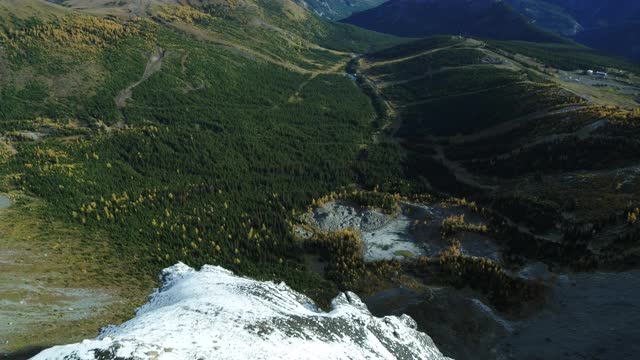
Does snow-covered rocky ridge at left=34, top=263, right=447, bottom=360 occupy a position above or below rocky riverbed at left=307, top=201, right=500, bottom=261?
above

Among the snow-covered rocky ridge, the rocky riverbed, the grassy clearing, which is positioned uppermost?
the snow-covered rocky ridge

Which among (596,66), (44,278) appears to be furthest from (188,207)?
→ (596,66)

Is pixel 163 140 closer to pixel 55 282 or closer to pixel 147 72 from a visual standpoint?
pixel 147 72

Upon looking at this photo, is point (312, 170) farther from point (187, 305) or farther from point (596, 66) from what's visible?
point (596, 66)

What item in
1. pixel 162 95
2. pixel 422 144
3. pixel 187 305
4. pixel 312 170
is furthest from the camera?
pixel 162 95

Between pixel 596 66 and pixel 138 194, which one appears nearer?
pixel 138 194

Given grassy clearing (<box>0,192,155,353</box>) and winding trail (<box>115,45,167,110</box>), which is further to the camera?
winding trail (<box>115,45,167,110</box>)

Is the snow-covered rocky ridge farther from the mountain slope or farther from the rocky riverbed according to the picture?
the rocky riverbed

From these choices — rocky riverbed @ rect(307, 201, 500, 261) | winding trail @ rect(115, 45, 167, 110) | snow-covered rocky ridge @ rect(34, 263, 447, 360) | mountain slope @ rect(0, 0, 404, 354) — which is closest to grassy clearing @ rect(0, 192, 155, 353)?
mountain slope @ rect(0, 0, 404, 354)

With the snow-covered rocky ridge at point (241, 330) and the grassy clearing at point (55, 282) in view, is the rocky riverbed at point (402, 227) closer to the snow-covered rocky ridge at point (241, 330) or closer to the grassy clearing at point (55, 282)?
the snow-covered rocky ridge at point (241, 330)
